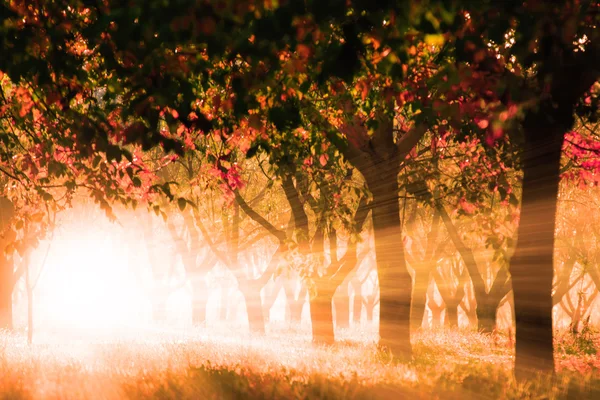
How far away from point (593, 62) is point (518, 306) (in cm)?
371

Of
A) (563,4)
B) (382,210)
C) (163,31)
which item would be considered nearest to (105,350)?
(382,210)

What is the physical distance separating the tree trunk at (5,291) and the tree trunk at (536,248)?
18102 millimetres

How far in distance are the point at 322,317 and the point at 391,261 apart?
5.25m

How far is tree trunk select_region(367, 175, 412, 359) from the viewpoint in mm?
13523

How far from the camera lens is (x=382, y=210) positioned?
13.6 metres

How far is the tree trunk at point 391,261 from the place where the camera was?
13523 millimetres

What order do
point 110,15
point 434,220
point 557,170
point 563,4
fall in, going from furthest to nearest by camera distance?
point 434,220 < point 557,170 < point 563,4 < point 110,15

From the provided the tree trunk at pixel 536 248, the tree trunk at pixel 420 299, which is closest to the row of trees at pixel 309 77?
the tree trunk at pixel 536 248

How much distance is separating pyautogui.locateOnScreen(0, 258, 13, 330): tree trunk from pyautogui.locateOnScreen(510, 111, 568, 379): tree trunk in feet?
59.4

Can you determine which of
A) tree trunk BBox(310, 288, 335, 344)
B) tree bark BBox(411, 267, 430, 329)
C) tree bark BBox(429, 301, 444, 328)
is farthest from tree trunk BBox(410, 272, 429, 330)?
tree bark BBox(429, 301, 444, 328)

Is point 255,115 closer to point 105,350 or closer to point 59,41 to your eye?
point 59,41

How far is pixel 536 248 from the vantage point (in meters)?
8.97

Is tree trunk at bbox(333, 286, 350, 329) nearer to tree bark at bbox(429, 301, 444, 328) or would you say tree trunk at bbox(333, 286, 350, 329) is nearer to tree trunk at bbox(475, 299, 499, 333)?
tree bark at bbox(429, 301, 444, 328)

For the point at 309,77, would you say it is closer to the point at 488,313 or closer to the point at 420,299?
the point at 488,313
